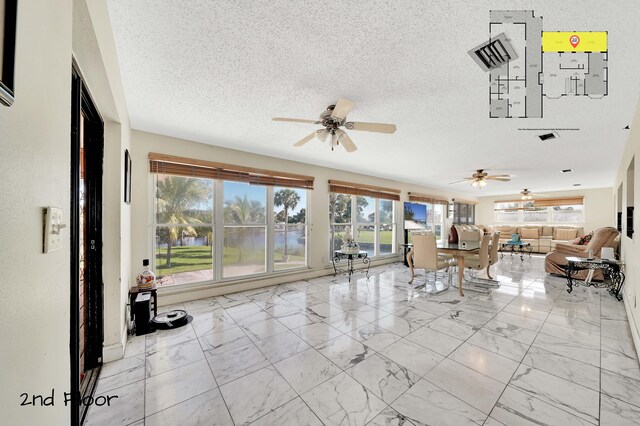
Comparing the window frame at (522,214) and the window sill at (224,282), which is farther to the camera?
the window frame at (522,214)

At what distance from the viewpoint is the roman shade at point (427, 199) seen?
7170 mm

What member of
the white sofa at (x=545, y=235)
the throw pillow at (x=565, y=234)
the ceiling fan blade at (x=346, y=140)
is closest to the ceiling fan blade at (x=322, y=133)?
the ceiling fan blade at (x=346, y=140)

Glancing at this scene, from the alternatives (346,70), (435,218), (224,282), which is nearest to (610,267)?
(435,218)

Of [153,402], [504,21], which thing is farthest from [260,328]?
[504,21]

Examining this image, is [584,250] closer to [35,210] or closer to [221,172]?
[221,172]

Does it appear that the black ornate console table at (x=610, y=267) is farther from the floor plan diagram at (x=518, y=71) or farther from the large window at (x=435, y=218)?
the large window at (x=435, y=218)

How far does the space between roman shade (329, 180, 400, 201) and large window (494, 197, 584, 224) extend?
6.05 m

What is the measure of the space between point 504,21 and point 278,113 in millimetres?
1915

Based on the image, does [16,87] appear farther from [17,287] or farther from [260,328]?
[260,328]

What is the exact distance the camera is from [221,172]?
3.82 metres

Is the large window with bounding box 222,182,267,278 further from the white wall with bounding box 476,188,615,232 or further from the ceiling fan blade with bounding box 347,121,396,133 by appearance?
the white wall with bounding box 476,188,615,232

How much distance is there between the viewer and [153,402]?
1659 mm

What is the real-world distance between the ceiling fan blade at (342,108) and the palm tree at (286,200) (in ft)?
8.13

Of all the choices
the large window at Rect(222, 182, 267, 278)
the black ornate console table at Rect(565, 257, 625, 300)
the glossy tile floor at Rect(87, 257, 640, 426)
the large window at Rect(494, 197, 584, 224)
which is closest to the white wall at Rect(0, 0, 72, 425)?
the glossy tile floor at Rect(87, 257, 640, 426)
